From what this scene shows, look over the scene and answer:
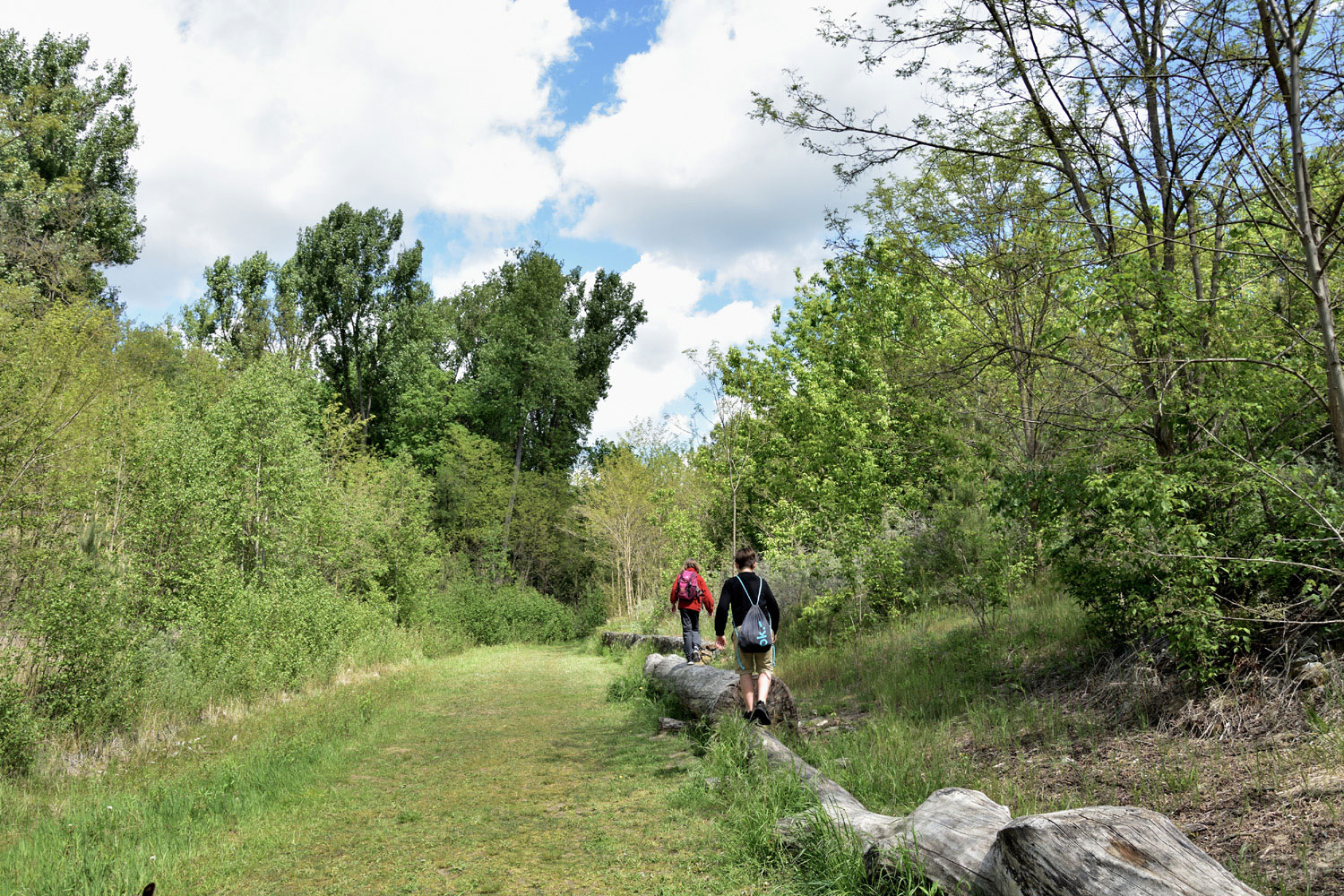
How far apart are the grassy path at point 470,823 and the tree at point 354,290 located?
102 ft

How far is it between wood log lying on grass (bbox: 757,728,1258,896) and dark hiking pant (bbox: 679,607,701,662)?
824 centimetres

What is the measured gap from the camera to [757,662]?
7.73 meters

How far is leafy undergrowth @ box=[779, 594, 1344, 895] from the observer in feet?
14.0

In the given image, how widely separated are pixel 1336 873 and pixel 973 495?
10573 mm

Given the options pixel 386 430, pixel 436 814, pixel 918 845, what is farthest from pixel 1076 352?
pixel 386 430

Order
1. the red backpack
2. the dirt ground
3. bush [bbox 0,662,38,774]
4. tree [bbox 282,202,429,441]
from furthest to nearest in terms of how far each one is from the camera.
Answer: tree [bbox 282,202,429,441] → the red backpack → bush [bbox 0,662,38,774] → the dirt ground

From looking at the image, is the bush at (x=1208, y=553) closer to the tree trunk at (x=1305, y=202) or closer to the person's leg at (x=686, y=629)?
the tree trunk at (x=1305, y=202)

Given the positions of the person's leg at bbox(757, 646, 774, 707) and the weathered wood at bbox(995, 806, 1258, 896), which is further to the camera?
the person's leg at bbox(757, 646, 774, 707)

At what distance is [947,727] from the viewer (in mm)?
7230

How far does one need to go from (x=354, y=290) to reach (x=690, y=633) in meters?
31.8

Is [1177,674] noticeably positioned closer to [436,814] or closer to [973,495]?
[436,814]

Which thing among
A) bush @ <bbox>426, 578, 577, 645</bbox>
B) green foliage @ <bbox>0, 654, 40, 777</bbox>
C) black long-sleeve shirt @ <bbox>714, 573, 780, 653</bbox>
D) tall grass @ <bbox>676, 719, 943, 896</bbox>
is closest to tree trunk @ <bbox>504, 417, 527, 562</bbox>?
bush @ <bbox>426, 578, 577, 645</bbox>

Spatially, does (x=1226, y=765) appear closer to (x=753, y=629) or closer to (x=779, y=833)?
(x=779, y=833)

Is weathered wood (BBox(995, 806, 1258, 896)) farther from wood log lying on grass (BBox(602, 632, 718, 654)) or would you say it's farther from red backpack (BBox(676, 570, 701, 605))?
wood log lying on grass (BBox(602, 632, 718, 654))
